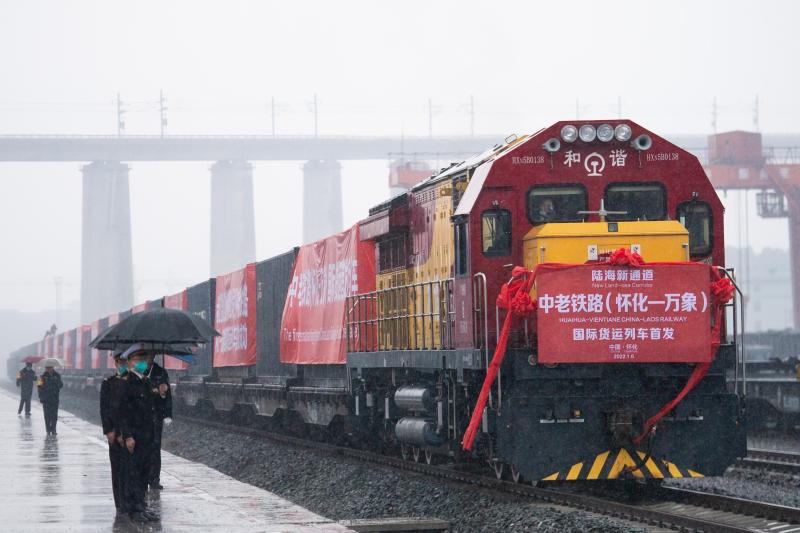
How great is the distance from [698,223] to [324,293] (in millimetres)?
9574

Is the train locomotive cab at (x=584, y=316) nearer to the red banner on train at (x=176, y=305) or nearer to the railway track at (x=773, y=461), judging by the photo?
the railway track at (x=773, y=461)

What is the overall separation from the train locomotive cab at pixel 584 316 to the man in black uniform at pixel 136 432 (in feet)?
11.8

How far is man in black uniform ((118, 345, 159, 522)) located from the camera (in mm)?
12555

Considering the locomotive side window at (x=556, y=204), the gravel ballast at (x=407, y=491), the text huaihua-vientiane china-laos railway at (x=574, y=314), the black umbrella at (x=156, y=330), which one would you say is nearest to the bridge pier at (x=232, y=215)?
the gravel ballast at (x=407, y=491)

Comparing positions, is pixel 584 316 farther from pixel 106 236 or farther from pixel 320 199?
pixel 106 236

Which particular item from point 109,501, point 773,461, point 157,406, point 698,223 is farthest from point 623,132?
point 773,461

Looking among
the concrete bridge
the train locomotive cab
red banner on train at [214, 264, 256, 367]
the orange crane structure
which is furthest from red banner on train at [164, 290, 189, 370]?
the concrete bridge

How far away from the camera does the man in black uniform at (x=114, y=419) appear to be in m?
12.6

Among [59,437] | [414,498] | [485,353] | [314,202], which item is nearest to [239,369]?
[59,437]

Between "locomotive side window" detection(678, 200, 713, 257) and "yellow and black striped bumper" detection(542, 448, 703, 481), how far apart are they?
2.52m

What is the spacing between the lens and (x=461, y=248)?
15312 millimetres

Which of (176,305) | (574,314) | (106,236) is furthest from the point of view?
(106,236)

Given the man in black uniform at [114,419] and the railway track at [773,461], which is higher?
the man in black uniform at [114,419]

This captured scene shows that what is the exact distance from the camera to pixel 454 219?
15492mm
